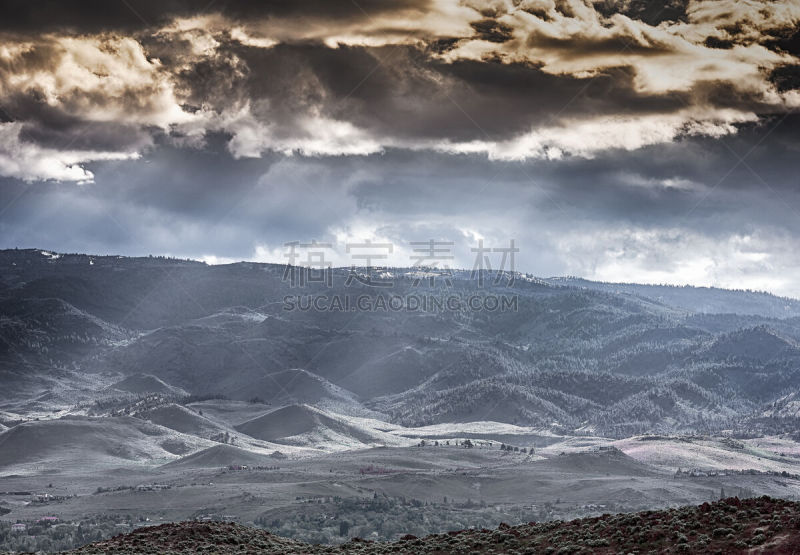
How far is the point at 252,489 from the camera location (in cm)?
16238

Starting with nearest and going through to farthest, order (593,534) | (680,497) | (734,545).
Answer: (734,545) → (593,534) → (680,497)

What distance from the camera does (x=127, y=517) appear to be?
449ft

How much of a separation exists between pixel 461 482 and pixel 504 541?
120374 millimetres

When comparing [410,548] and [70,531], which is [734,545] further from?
[70,531]

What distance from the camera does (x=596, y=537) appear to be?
52.7 meters

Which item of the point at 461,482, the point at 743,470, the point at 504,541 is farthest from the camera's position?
the point at 743,470

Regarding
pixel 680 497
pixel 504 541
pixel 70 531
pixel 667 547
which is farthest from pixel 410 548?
pixel 680 497

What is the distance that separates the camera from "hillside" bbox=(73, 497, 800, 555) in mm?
46375

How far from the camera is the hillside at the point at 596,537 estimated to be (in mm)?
46375

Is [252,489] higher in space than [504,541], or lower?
lower

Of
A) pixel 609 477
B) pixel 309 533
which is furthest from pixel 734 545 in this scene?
pixel 609 477

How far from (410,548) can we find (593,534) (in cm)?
1193

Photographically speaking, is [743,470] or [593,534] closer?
A: [593,534]

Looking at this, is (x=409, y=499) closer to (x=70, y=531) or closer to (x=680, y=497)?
(x=680, y=497)
